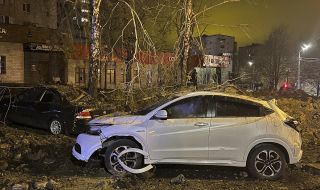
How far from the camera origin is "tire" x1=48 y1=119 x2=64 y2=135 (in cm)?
1295

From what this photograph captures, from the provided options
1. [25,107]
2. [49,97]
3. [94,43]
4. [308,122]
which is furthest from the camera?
[94,43]

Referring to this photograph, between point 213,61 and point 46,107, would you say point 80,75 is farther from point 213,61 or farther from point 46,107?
point 46,107

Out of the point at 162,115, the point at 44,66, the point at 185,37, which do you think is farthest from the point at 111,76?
the point at 162,115

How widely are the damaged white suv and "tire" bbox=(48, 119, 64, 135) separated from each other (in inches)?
186

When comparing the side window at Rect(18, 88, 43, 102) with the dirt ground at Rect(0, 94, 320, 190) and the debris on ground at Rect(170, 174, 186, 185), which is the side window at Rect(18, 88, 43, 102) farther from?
the debris on ground at Rect(170, 174, 186, 185)

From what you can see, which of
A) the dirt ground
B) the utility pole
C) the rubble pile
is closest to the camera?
the dirt ground

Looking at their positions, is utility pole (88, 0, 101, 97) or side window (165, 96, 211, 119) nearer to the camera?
side window (165, 96, 211, 119)

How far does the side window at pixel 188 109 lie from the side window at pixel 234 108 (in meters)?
0.28

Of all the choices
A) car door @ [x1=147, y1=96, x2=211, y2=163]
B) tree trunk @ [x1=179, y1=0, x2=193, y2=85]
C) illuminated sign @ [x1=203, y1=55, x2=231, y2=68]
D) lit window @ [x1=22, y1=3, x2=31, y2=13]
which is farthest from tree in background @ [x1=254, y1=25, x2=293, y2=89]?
car door @ [x1=147, y1=96, x2=211, y2=163]

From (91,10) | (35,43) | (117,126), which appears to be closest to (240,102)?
(117,126)

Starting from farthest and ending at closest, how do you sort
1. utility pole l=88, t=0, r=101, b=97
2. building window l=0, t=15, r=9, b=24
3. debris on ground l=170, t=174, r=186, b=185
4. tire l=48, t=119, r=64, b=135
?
building window l=0, t=15, r=9, b=24
utility pole l=88, t=0, r=101, b=97
tire l=48, t=119, r=64, b=135
debris on ground l=170, t=174, r=186, b=185

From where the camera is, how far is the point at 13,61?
3422 cm

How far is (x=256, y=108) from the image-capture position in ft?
27.6

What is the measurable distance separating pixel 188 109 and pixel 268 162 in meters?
1.85
